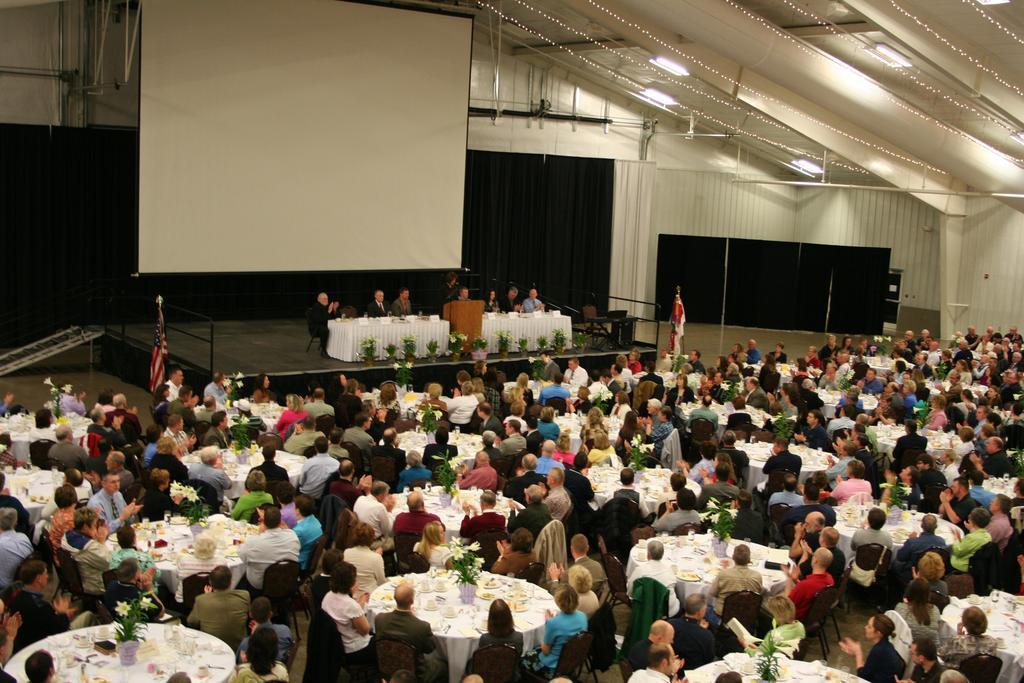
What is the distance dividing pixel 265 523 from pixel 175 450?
2.72 metres

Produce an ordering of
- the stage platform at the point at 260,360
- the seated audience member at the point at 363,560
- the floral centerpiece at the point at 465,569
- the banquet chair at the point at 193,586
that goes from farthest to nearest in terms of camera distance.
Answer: the stage platform at the point at 260,360 < the seated audience member at the point at 363,560 < the banquet chair at the point at 193,586 < the floral centerpiece at the point at 465,569

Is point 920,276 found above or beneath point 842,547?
above

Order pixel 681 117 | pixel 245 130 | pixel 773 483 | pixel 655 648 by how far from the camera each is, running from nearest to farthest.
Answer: pixel 655 648 → pixel 773 483 → pixel 245 130 → pixel 681 117

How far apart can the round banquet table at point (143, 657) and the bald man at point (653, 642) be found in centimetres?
269

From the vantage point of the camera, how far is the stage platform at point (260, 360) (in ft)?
59.2

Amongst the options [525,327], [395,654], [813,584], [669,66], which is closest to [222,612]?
[395,654]

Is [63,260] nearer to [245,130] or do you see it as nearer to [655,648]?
[245,130]

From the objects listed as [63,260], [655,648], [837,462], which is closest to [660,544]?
[655,648]

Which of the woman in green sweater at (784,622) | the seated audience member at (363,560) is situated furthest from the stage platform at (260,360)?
the woman in green sweater at (784,622)

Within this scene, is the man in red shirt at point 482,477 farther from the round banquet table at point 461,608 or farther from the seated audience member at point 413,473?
the round banquet table at point 461,608

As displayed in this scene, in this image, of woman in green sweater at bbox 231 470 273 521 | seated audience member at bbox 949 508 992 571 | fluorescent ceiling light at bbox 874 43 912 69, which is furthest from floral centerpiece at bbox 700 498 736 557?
fluorescent ceiling light at bbox 874 43 912 69

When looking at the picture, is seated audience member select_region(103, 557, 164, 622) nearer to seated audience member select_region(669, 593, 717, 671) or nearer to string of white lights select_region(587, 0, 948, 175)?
seated audience member select_region(669, 593, 717, 671)

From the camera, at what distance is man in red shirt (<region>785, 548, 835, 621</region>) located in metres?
9.05

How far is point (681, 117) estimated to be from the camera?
29.5 m
